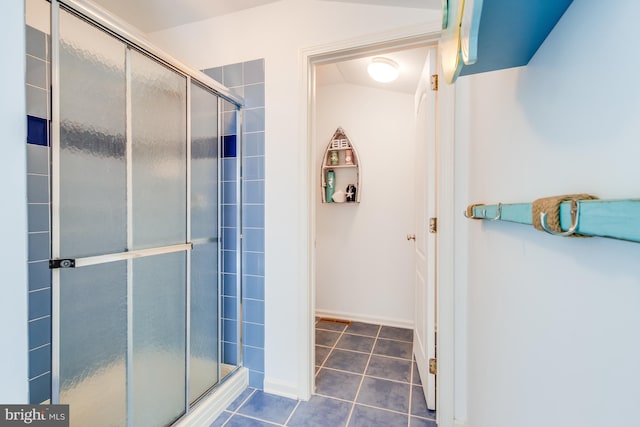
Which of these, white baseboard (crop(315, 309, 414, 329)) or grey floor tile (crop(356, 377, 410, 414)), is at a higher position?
white baseboard (crop(315, 309, 414, 329))

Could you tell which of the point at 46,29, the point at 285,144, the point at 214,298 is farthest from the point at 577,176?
the point at 46,29

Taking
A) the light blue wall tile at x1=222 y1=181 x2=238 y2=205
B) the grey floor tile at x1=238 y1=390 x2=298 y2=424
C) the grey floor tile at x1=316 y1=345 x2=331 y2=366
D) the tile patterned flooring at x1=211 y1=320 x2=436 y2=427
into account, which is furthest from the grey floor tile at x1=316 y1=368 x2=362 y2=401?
the light blue wall tile at x1=222 y1=181 x2=238 y2=205

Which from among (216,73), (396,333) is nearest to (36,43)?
(216,73)

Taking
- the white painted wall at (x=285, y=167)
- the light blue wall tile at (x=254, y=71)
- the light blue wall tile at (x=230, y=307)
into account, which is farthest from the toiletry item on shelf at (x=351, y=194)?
the light blue wall tile at (x=230, y=307)

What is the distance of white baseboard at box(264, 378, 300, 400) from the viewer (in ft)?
5.72

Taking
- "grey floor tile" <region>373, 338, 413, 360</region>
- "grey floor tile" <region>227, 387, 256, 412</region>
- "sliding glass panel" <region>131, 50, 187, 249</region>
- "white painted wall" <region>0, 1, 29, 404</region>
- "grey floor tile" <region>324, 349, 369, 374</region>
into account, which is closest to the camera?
"white painted wall" <region>0, 1, 29, 404</region>

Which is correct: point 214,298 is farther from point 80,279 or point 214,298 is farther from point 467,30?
point 467,30

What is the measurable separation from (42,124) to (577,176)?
2190 millimetres

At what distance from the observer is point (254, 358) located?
1.84 meters

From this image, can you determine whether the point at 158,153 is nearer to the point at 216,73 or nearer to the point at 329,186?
the point at 216,73

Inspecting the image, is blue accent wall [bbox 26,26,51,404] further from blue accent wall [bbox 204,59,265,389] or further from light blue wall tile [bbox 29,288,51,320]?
blue accent wall [bbox 204,59,265,389]

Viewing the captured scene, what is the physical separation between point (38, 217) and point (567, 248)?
221cm

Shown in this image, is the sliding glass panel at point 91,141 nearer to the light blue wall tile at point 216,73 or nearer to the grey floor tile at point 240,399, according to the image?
the light blue wall tile at point 216,73

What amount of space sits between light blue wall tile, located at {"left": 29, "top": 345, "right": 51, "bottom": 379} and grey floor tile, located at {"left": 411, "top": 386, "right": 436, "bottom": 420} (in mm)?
2062
